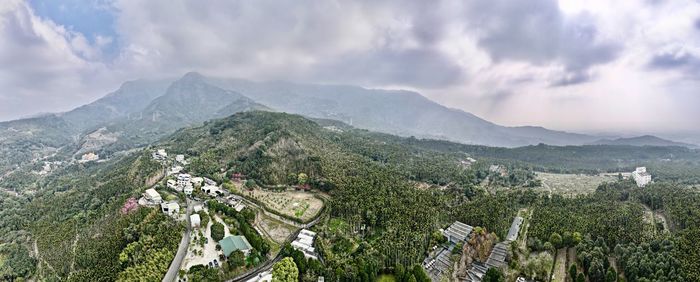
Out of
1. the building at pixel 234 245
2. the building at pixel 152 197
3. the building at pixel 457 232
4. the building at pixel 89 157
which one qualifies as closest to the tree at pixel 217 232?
the building at pixel 234 245

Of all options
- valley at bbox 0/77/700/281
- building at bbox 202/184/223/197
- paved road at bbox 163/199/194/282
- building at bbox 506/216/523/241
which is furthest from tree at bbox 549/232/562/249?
building at bbox 202/184/223/197

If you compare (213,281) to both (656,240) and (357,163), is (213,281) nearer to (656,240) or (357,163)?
(357,163)

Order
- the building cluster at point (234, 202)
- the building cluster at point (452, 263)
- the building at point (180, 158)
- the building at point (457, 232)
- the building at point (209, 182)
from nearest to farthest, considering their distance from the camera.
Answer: the building cluster at point (452, 263)
the building at point (457, 232)
the building cluster at point (234, 202)
the building at point (209, 182)
the building at point (180, 158)

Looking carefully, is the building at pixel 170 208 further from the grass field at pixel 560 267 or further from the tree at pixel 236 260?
the grass field at pixel 560 267

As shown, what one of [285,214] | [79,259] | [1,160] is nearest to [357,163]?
[285,214]

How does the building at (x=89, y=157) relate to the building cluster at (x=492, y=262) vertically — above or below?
above

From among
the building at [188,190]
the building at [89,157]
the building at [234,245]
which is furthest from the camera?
the building at [89,157]
